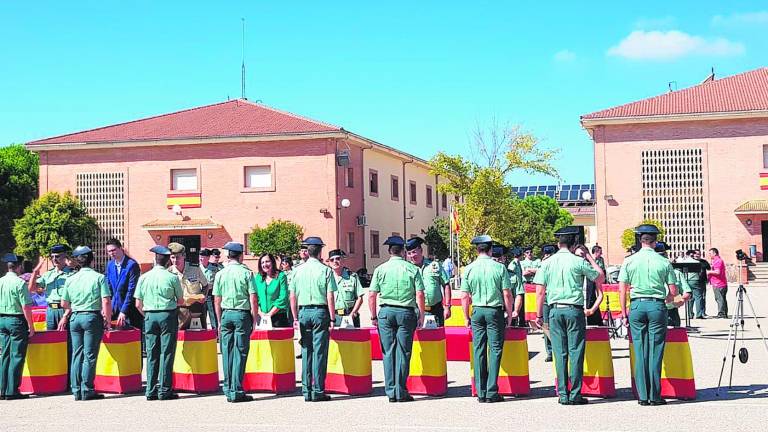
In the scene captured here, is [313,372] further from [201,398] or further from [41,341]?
[41,341]

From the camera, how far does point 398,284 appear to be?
1158 centimetres

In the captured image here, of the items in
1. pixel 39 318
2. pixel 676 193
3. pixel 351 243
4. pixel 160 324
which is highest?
pixel 676 193

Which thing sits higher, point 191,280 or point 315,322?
point 191,280

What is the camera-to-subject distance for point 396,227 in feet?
181

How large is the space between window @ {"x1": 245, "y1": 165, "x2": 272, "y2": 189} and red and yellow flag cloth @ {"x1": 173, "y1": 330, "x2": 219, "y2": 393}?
1331 inches

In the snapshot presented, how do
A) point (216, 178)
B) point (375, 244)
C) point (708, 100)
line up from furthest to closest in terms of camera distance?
point (375, 244) < point (708, 100) < point (216, 178)

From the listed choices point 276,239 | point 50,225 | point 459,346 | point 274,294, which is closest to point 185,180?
point 50,225

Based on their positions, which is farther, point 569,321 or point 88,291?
point 88,291

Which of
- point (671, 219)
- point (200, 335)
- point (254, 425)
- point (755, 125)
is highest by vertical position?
point (755, 125)

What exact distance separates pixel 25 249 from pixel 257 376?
115 ft

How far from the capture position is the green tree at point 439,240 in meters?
56.9

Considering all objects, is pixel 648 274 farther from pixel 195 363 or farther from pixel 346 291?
pixel 346 291

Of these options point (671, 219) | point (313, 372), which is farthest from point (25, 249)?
point (313, 372)

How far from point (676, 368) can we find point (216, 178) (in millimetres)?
37392
